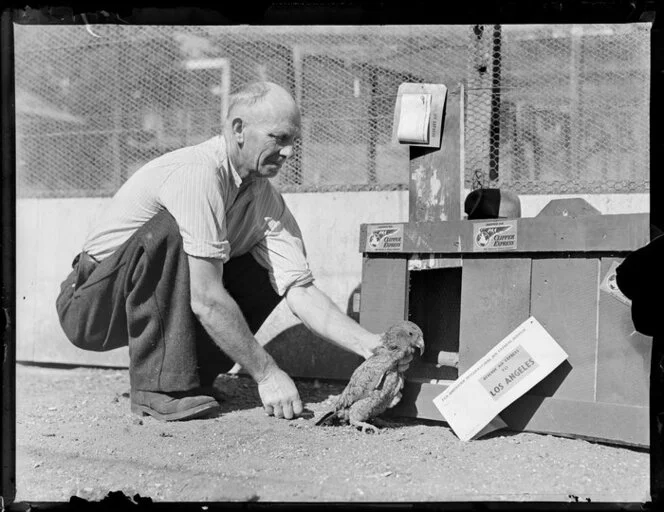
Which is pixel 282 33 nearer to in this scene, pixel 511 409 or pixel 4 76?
pixel 4 76

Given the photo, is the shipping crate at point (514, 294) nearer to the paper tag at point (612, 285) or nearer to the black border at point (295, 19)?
the paper tag at point (612, 285)

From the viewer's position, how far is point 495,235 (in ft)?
11.7

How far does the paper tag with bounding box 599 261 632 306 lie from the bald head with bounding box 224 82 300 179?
5.67 ft

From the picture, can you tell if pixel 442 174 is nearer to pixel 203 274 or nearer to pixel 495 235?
pixel 495 235

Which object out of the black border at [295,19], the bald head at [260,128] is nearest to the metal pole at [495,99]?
the bald head at [260,128]

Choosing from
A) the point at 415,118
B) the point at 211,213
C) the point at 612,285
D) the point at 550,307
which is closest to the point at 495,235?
the point at 550,307

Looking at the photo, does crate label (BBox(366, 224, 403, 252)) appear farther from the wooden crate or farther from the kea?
the kea

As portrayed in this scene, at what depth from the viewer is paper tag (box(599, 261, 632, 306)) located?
3238 millimetres

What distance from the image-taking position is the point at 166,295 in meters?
3.84

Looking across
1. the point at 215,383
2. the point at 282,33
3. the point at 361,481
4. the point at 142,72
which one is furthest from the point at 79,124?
the point at 361,481

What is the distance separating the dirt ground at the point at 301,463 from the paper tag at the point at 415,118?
1388mm

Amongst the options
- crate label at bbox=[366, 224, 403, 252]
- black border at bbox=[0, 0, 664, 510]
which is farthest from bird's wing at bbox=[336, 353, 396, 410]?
black border at bbox=[0, 0, 664, 510]

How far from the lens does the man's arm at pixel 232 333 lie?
3828mm

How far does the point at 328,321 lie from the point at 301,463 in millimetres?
1064
